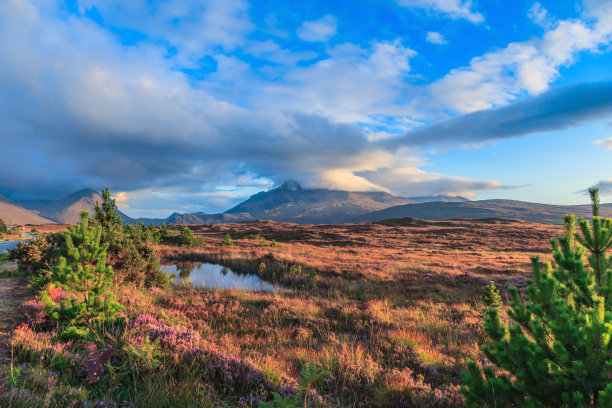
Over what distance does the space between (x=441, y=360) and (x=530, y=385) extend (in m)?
3.12

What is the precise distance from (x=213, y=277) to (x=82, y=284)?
12.0m

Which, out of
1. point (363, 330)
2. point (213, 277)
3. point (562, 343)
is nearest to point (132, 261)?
point (213, 277)

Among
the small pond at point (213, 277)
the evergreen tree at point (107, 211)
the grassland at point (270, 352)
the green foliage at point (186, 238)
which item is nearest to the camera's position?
the grassland at point (270, 352)

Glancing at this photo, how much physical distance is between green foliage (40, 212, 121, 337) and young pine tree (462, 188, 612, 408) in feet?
21.4

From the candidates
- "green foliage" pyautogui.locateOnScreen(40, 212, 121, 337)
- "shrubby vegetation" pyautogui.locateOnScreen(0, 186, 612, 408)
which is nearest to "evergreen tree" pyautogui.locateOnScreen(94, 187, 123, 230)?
"shrubby vegetation" pyautogui.locateOnScreen(0, 186, 612, 408)

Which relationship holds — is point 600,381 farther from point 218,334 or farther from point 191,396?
point 218,334

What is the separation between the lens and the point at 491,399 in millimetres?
2711

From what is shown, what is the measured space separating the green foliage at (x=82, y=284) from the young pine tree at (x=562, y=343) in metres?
6.51

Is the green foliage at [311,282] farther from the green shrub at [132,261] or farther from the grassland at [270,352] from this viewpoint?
the green shrub at [132,261]

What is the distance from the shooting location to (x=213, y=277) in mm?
17156

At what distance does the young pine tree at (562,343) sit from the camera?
223cm

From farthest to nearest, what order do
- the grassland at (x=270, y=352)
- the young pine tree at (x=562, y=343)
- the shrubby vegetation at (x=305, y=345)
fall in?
the grassland at (x=270, y=352) → the shrubby vegetation at (x=305, y=345) → the young pine tree at (x=562, y=343)

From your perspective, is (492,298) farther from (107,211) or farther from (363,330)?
(107,211)

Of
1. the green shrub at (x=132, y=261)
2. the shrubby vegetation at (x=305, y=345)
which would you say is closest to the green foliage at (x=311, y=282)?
the shrubby vegetation at (x=305, y=345)
